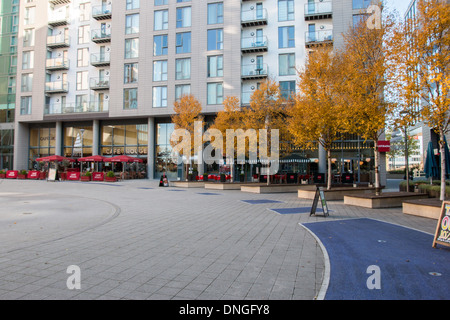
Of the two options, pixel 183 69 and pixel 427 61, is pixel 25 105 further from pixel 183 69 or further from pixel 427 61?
pixel 427 61

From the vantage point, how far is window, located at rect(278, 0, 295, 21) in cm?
3072

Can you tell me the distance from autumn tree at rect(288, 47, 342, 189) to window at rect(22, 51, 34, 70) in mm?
39986

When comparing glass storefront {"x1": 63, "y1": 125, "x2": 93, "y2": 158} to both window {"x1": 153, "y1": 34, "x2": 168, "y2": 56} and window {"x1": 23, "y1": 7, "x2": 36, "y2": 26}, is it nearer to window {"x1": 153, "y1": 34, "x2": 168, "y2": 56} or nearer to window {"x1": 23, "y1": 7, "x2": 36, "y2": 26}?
window {"x1": 153, "y1": 34, "x2": 168, "y2": 56}

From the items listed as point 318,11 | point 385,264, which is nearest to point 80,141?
point 318,11

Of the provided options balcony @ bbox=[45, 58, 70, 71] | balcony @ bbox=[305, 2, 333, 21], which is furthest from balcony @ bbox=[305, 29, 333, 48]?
balcony @ bbox=[45, 58, 70, 71]

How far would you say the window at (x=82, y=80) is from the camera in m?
36.7

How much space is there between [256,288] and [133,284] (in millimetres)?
1678

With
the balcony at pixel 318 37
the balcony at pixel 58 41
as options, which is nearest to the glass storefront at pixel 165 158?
the balcony at pixel 318 37

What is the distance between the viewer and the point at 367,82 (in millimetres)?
11828

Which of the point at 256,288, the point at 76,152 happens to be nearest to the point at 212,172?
the point at 76,152

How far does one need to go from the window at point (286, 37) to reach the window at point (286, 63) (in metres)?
1.12

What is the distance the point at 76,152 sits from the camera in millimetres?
37156

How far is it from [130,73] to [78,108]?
8400 mm
